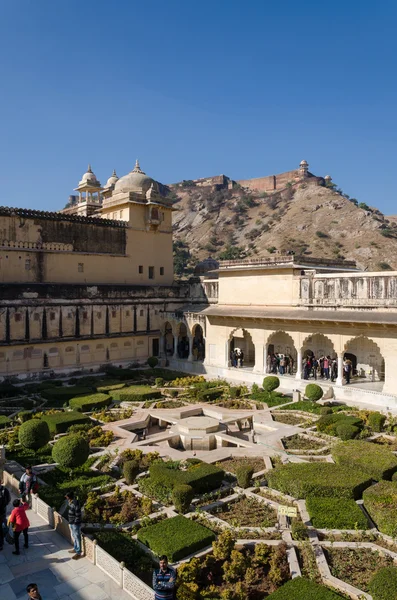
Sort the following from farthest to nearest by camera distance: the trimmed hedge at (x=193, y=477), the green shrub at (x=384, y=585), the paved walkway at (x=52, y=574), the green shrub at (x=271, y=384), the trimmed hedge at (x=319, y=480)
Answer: the green shrub at (x=271, y=384)
the trimmed hedge at (x=193, y=477)
the trimmed hedge at (x=319, y=480)
the paved walkway at (x=52, y=574)
the green shrub at (x=384, y=585)

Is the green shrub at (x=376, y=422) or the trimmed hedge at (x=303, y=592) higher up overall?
the green shrub at (x=376, y=422)

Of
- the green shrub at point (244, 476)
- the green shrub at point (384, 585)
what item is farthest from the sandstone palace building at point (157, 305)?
the green shrub at point (384, 585)

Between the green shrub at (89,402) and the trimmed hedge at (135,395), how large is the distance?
1.06 metres

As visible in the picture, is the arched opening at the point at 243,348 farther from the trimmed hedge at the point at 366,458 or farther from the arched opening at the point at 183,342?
the trimmed hedge at the point at 366,458

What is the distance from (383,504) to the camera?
10930 millimetres

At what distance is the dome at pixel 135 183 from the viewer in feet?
117

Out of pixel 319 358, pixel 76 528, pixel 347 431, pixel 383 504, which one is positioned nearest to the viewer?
pixel 76 528

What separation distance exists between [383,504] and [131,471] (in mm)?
6371

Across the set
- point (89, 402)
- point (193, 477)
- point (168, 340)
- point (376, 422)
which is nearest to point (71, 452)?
point (193, 477)

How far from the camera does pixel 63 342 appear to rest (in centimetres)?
2820

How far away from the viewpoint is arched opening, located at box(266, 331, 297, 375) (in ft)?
87.3

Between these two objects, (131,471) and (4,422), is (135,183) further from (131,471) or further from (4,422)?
(131,471)

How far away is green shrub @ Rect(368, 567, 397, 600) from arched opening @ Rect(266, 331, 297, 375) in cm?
1785

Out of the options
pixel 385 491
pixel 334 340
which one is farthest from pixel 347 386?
pixel 385 491
